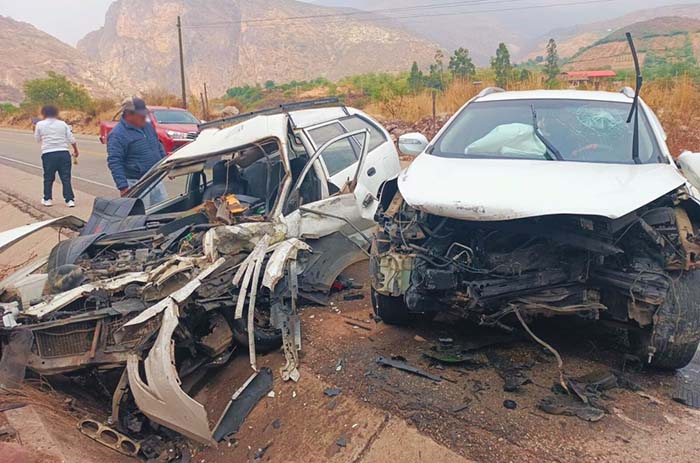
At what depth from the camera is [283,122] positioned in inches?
197

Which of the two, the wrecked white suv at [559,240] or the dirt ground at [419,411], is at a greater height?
the wrecked white suv at [559,240]

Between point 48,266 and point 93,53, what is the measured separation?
144070mm

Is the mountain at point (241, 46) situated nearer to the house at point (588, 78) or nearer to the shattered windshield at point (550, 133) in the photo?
the house at point (588, 78)

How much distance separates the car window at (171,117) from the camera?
14572 mm

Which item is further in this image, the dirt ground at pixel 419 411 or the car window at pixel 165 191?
the car window at pixel 165 191

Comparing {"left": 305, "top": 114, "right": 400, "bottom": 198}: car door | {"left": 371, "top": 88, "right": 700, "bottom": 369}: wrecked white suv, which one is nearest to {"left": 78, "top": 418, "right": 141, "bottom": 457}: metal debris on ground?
{"left": 371, "top": 88, "right": 700, "bottom": 369}: wrecked white suv

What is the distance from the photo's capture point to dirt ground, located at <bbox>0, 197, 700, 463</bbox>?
111 inches

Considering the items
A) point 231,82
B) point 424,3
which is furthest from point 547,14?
point 231,82

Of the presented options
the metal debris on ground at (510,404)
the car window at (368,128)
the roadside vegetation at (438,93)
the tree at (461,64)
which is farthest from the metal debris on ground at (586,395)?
the tree at (461,64)

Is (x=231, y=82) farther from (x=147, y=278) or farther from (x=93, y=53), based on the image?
(x=147, y=278)

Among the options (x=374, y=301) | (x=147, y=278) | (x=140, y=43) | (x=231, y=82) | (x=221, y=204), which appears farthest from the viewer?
(x=140, y=43)

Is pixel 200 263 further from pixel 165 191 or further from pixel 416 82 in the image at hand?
pixel 416 82

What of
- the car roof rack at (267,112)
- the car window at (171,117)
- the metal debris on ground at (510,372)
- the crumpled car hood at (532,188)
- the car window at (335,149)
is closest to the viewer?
the crumpled car hood at (532,188)

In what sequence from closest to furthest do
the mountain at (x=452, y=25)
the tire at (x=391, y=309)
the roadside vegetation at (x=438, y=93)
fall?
the tire at (x=391, y=309) → the roadside vegetation at (x=438, y=93) → the mountain at (x=452, y=25)
